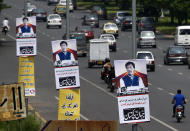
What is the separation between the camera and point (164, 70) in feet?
181

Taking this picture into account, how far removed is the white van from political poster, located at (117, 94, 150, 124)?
54.2m

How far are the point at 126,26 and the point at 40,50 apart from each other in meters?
21.5

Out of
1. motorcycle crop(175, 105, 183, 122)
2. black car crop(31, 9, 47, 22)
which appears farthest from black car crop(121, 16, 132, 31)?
motorcycle crop(175, 105, 183, 122)

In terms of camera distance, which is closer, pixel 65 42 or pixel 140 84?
pixel 140 84

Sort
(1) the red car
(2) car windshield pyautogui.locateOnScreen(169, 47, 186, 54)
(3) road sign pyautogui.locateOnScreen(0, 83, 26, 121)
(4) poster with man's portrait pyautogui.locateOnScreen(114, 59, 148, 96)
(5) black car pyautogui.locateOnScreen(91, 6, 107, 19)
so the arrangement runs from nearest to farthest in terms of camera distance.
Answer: (4) poster with man's portrait pyautogui.locateOnScreen(114, 59, 148, 96) < (3) road sign pyautogui.locateOnScreen(0, 83, 26, 121) < (2) car windshield pyautogui.locateOnScreen(169, 47, 186, 54) < (1) the red car < (5) black car pyautogui.locateOnScreen(91, 6, 107, 19)

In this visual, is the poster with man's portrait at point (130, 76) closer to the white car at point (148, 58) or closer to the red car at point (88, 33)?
the white car at point (148, 58)

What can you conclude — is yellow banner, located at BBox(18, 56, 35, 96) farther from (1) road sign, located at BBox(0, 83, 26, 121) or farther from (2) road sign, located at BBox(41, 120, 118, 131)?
(2) road sign, located at BBox(41, 120, 118, 131)

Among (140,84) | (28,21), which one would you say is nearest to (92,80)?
(28,21)

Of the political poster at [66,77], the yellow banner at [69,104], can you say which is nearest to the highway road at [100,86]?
the yellow banner at [69,104]

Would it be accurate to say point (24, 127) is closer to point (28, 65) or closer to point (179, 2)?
point (28, 65)

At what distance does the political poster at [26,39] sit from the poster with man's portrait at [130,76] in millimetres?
13935

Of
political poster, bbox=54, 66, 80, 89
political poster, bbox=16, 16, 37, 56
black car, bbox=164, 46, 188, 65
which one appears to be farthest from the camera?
black car, bbox=164, 46, 188, 65

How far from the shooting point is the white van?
72.2m

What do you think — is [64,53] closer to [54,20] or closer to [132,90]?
[132,90]
